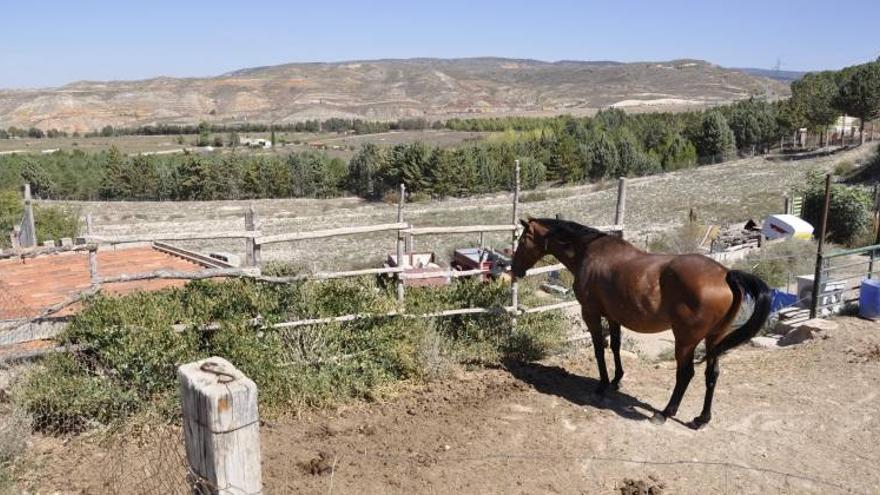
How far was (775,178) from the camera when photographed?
44.2 metres

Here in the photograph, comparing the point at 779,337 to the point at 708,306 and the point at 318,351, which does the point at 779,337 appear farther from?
the point at 318,351

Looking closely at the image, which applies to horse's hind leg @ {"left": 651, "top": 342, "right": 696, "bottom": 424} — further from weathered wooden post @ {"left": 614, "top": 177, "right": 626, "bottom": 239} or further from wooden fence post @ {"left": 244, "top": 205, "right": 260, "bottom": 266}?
wooden fence post @ {"left": 244, "top": 205, "right": 260, "bottom": 266}

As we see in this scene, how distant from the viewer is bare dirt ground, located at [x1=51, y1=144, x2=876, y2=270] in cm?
3100

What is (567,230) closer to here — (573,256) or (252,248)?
→ (573,256)

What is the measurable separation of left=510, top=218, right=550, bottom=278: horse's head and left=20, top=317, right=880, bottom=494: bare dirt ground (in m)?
1.03

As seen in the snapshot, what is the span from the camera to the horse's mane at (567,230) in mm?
6344

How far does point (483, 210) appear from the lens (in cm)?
4456

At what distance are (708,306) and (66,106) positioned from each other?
200876 millimetres

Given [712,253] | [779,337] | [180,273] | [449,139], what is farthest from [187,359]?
[449,139]

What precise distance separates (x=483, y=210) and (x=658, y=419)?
39.1 m

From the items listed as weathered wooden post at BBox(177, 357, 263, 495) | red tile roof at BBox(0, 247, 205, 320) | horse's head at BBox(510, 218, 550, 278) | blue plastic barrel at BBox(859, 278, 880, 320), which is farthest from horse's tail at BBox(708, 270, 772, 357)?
red tile roof at BBox(0, 247, 205, 320)

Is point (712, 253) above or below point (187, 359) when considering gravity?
below

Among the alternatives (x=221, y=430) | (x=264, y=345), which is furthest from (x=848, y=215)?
(x=221, y=430)

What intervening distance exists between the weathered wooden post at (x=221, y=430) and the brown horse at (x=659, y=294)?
13.2ft
